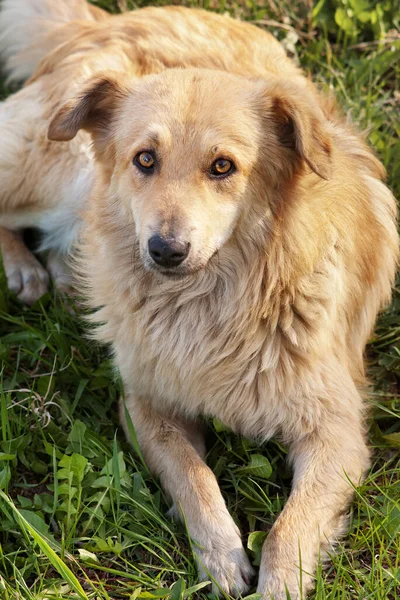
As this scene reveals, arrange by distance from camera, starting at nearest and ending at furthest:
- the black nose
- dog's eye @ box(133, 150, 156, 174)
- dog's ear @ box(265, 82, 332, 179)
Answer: the black nose, dog's ear @ box(265, 82, 332, 179), dog's eye @ box(133, 150, 156, 174)

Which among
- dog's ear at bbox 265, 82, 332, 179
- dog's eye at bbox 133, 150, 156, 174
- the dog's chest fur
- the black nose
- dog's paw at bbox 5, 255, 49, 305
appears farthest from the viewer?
dog's paw at bbox 5, 255, 49, 305

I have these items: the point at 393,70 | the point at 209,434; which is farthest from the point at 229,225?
the point at 393,70

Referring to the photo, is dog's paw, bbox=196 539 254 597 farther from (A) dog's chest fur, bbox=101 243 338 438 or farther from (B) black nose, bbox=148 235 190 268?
(B) black nose, bbox=148 235 190 268

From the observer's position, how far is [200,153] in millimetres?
2855

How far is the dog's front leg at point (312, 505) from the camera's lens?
275 centimetres

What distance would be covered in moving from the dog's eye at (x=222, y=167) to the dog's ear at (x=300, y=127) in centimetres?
26

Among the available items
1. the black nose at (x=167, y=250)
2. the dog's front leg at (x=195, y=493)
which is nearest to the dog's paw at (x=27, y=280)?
the dog's front leg at (x=195, y=493)

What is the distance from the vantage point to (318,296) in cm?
316

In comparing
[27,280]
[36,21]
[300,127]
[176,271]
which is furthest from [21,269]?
[300,127]

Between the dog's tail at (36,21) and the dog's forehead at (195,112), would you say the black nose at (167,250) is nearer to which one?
the dog's forehead at (195,112)

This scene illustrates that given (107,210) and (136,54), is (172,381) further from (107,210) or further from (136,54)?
(136,54)

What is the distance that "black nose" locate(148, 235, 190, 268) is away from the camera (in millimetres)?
2723

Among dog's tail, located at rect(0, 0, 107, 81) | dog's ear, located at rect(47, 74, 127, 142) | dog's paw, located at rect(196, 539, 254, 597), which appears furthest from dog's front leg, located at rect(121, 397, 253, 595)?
dog's tail, located at rect(0, 0, 107, 81)

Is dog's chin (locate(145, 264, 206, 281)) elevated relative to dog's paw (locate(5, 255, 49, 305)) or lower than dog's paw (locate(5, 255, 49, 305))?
elevated
